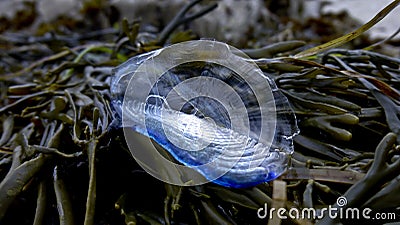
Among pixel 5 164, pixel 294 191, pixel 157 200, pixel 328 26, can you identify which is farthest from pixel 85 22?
pixel 294 191

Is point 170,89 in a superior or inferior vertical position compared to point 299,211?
superior

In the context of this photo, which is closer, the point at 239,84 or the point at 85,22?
the point at 239,84

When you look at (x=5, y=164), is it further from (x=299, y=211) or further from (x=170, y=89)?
(x=299, y=211)

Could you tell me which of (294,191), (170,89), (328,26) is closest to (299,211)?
(294,191)

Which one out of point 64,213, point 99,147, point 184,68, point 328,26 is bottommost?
point 64,213

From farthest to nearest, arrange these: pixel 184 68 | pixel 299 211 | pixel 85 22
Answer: pixel 85 22 < pixel 184 68 < pixel 299 211

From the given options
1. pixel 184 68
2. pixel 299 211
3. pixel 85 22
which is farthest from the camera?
pixel 85 22

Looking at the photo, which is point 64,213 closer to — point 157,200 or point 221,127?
point 157,200
